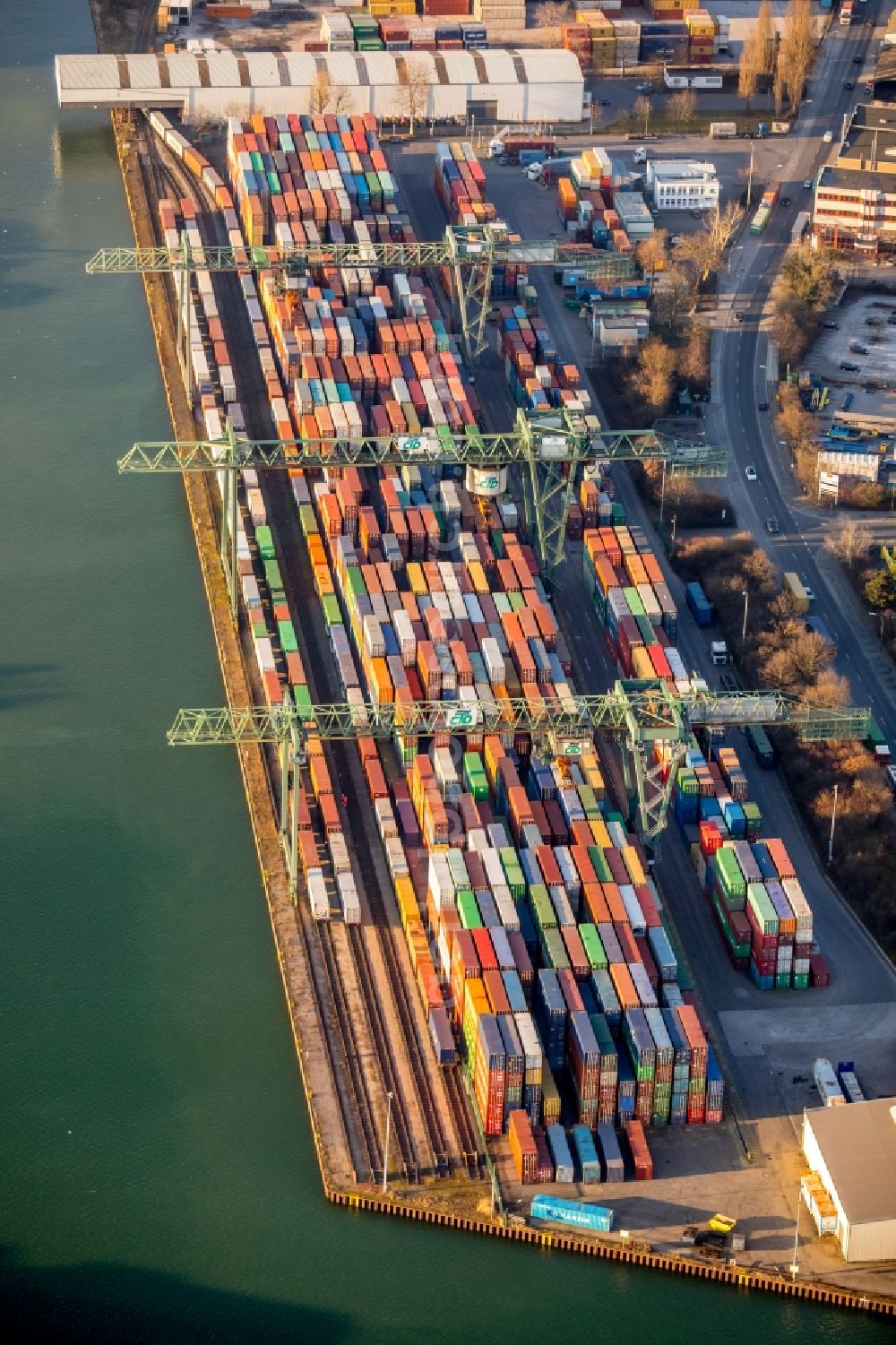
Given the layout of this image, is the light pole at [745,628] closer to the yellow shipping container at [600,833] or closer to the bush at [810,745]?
the bush at [810,745]

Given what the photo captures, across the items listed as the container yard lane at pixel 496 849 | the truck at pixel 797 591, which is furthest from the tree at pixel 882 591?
the container yard lane at pixel 496 849

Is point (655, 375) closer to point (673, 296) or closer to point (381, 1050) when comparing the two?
point (673, 296)

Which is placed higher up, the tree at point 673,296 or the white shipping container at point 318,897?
the tree at point 673,296

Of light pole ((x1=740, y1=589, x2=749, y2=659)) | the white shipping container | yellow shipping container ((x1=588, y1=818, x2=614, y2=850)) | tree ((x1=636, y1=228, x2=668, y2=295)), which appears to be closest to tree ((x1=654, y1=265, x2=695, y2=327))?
tree ((x1=636, y1=228, x2=668, y2=295))

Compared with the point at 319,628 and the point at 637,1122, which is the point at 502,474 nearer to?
the point at 319,628

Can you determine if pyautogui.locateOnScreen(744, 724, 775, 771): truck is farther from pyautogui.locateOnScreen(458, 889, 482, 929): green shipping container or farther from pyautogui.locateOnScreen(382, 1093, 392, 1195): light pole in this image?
pyautogui.locateOnScreen(382, 1093, 392, 1195): light pole
